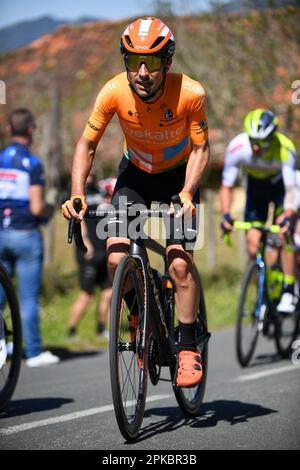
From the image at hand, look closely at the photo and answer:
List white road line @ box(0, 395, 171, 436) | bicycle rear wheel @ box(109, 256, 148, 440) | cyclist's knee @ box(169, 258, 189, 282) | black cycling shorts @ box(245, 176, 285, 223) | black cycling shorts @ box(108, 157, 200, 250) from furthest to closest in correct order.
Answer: black cycling shorts @ box(245, 176, 285, 223), black cycling shorts @ box(108, 157, 200, 250), cyclist's knee @ box(169, 258, 189, 282), white road line @ box(0, 395, 171, 436), bicycle rear wheel @ box(109, 256, 148, 440)

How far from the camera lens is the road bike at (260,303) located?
8.70 metres

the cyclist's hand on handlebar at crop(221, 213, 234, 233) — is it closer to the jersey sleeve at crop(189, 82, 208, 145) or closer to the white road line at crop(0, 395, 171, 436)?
the white road line at crop(0, 395, 171, 436)

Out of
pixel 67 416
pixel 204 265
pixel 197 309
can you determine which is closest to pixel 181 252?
pixel 197 309

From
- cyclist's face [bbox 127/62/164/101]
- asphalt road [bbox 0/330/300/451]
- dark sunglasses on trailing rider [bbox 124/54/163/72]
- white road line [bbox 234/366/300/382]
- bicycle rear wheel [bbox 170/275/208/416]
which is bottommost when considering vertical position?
white road line [bbox 234/366/300/382]

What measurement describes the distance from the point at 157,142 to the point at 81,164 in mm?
537

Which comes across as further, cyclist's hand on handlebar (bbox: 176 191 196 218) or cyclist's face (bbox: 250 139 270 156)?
cyclist's face (bbox: 250 139 270 156)

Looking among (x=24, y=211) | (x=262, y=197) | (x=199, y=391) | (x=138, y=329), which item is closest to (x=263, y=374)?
(x=262, y=197)

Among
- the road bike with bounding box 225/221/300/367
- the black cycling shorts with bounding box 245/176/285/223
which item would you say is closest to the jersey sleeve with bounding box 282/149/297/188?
the black cycling shorts with bounding box 245/176/285/223

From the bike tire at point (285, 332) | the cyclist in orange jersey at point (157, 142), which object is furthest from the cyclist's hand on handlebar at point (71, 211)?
the bike tire at point (285, 332)

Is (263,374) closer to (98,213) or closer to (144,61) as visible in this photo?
(98,213)

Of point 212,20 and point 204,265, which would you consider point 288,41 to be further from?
point 204,265

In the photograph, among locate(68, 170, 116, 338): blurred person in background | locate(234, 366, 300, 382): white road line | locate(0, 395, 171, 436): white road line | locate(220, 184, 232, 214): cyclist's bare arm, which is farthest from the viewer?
locate(68, 170, 116, 338): blurred person in background

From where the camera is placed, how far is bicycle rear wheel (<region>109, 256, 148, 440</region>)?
4.57 meters

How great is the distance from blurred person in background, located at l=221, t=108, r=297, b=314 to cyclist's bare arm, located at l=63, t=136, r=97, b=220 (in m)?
3.48
